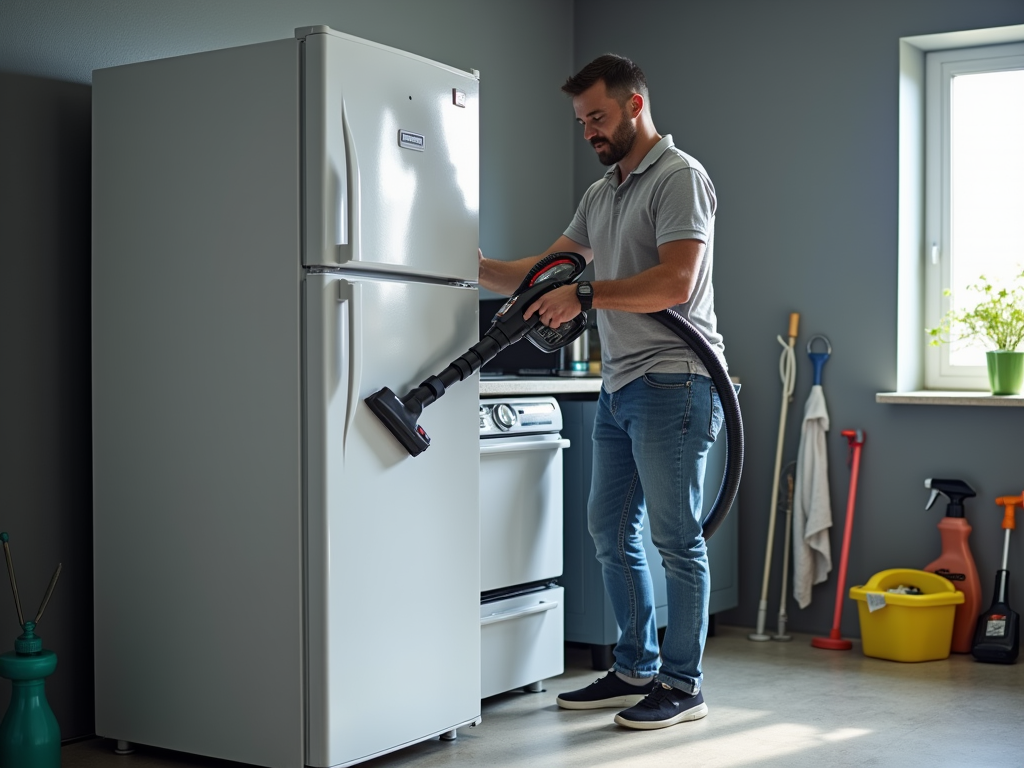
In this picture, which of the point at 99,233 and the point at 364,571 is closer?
the point at 364,571

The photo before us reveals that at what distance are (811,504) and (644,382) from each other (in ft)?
4.50

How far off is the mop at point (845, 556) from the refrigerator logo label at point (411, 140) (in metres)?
2.00

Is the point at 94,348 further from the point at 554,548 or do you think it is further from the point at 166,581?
the point at 554,548

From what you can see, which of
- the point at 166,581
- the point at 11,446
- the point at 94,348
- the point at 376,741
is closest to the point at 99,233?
the point at 94,348

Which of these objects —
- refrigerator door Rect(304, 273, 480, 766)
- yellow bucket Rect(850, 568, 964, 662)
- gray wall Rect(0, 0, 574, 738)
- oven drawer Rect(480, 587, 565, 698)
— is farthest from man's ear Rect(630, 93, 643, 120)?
yellow bucket Rect(850, 568, 964, 662)

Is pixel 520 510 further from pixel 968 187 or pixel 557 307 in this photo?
pixel 968 187

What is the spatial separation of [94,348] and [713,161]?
239cm

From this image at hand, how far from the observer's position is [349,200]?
2.38 meters

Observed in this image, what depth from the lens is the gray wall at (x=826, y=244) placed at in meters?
3.88

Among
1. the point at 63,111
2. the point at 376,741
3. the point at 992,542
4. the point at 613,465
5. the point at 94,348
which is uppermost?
the point at 63,111

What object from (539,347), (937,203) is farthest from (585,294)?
(937,203)

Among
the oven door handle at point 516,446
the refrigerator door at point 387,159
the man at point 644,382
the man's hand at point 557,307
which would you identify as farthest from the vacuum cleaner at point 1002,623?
the refrigerator door at point 387,159

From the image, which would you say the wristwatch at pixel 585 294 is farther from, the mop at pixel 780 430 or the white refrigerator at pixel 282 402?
the mop at pixel 780 430

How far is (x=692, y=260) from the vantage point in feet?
8.89
